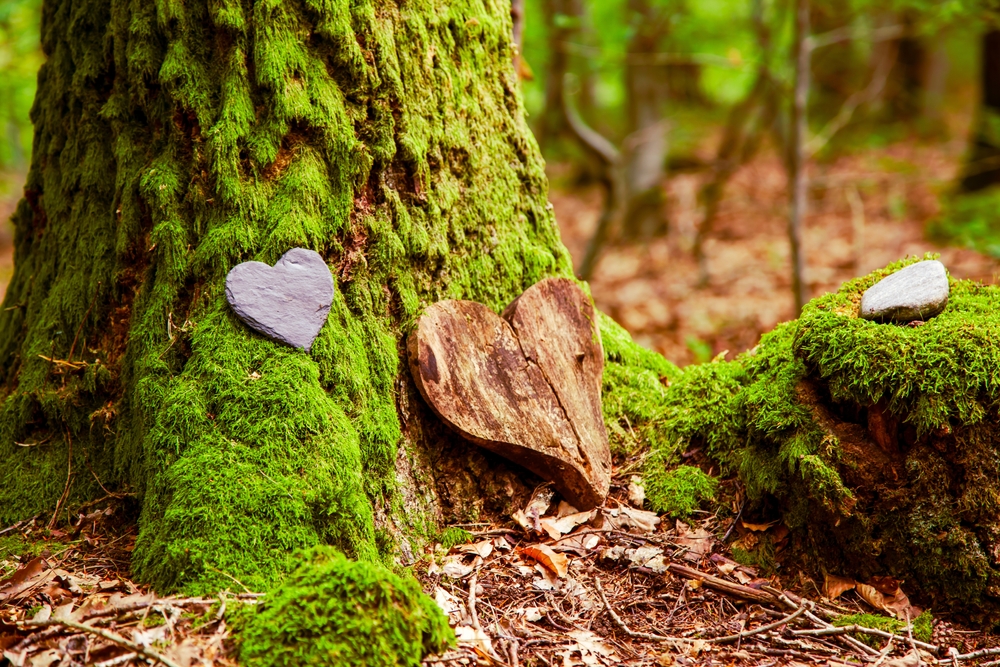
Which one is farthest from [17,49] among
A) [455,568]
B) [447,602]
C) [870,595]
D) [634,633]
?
[870,595]

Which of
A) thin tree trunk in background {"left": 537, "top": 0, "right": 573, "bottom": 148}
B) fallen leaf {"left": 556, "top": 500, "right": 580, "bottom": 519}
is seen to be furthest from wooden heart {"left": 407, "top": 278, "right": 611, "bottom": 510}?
thin tree trunk in background {"left": 537, "top": 0, "right": 573, "bottom": 148}

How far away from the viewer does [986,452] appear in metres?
2.43

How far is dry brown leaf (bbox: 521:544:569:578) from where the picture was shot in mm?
2677

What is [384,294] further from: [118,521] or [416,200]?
[118,521]

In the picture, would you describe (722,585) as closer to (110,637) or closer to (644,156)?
(110,637)

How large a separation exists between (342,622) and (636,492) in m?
1.50

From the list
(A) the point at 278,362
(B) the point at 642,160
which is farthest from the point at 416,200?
(B) the point at 642,160

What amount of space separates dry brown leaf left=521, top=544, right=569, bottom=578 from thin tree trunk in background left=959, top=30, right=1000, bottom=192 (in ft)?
30.4

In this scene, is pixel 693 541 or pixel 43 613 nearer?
pixel 43 613

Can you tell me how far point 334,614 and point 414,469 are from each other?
0.81 meters

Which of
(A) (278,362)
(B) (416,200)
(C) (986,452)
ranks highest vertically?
(B) (416,200)

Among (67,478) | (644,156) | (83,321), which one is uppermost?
(644,156)

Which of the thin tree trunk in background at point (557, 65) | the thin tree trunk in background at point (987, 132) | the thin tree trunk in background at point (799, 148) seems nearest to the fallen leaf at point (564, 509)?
the thin tree trunk in background at point (799, 148)

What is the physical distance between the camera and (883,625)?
2422 millimetres
